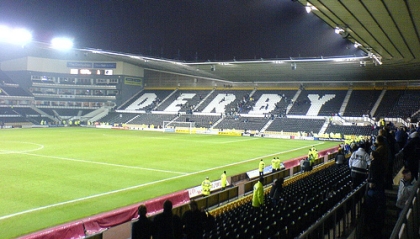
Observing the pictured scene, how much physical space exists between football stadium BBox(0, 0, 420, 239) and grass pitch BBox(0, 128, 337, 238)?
0.29 ft

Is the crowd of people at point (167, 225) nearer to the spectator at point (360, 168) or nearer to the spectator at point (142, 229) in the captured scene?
the spectator at point (142, 229)

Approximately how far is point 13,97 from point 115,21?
26551mm

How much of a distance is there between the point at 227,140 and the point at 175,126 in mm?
17984

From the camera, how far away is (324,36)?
39.6m

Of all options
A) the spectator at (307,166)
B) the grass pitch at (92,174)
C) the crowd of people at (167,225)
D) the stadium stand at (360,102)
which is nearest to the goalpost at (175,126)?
the grass pitch at (92,174)

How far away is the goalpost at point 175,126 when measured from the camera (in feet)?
183

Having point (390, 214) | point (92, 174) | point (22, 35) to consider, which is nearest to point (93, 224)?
point (390, 214)

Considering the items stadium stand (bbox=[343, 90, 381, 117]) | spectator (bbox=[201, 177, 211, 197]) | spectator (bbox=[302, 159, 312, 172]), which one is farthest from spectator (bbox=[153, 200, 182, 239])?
stadium stand (bbox=[343, 90, 381, 117])

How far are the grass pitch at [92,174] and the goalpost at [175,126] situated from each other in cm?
2131

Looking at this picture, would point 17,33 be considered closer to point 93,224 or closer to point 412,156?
point 93,224

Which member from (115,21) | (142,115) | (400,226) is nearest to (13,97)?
(142,115)

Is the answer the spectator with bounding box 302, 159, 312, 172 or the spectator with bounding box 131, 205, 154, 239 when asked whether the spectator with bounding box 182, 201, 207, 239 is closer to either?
the spectator with bounding box 131, 205, 154, 239

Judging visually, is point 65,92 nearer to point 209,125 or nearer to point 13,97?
point 13,97

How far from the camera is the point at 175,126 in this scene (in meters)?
58.6
